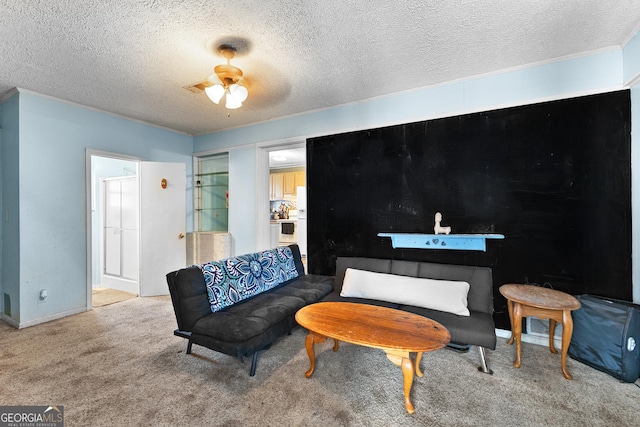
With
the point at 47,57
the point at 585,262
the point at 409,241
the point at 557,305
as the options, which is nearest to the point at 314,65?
the point at 409,241

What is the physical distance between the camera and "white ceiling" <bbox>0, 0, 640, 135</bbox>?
1.82 metres

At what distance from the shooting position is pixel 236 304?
8.09 feet

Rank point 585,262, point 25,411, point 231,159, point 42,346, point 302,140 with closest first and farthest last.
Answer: point 25,411 → point 585,262 → point 42,346 → point 302,140 → point 231,159

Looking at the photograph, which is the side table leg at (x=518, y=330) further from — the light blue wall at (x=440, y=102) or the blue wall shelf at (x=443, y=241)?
the light blue wall at (x=440, y=102)

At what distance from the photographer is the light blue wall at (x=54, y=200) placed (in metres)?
2.98

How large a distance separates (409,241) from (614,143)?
1.83 meters

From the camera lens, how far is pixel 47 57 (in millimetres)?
2352

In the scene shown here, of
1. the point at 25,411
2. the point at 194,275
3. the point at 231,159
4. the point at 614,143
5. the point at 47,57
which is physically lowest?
the point at 25,411

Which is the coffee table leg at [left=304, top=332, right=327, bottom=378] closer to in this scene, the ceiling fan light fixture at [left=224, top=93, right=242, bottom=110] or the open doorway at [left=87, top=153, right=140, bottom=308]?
the ceiling fan light fixture at [left=224, top=93, right=242, bottom=110]

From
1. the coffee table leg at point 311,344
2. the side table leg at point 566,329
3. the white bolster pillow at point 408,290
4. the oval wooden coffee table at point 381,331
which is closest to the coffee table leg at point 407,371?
the oval wooden coffee table at point 381,331

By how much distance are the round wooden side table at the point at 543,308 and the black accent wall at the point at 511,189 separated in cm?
33

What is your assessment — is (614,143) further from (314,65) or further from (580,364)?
(314,65)

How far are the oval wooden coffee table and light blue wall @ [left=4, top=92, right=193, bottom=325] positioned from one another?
10.1ft

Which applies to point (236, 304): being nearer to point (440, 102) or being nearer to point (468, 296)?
point (468, 296)
